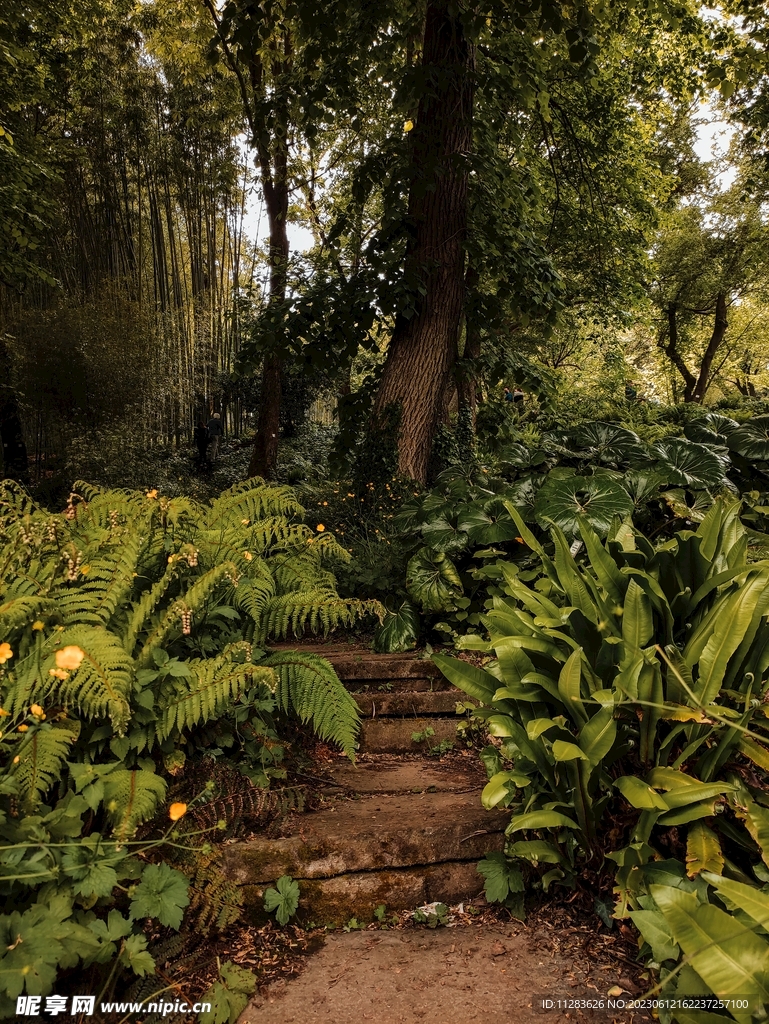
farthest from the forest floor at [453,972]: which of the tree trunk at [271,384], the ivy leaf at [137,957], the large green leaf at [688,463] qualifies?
the tree trunk at [271,384]

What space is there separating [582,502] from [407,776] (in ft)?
4.94

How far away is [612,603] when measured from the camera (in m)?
1.79

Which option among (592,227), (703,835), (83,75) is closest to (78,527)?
(703,835)

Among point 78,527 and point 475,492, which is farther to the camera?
point 475,492

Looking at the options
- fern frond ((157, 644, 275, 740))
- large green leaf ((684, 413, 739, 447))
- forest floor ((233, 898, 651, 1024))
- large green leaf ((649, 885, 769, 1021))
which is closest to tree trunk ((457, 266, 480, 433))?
large green leaf ((684, 413, 739, 447))

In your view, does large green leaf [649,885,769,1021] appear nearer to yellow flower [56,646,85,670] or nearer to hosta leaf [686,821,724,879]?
hosta leaf [686,821,724,879]

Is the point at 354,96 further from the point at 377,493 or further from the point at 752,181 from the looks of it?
the point at 752,181

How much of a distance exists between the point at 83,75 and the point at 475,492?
36.5ft

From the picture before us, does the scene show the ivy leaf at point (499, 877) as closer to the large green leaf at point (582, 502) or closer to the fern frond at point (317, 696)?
the fern frond at point (317, 696)

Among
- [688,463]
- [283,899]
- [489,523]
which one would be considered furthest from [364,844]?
[688,463]

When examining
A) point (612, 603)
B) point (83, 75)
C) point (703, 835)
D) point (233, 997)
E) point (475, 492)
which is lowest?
Result: point (233, 997)

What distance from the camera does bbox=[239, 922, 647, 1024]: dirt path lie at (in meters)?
1.43

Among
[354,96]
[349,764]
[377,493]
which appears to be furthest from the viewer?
[354,96]

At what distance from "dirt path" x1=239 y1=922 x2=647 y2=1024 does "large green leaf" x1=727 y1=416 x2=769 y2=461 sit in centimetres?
268
